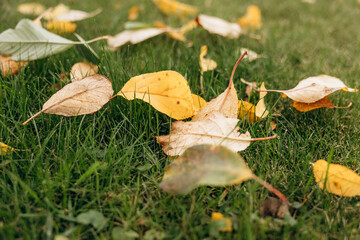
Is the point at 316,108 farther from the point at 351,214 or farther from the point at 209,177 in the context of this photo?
the point at 209,177

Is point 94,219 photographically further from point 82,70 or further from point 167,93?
point 82,70

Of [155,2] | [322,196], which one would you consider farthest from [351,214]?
[155,2]

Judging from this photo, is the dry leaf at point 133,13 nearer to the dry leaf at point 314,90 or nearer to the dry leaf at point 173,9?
the dry leaf at point 173,9

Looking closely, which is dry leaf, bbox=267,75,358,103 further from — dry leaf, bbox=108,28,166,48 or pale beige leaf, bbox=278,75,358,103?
dry leaf, bbox=108,28,166,48

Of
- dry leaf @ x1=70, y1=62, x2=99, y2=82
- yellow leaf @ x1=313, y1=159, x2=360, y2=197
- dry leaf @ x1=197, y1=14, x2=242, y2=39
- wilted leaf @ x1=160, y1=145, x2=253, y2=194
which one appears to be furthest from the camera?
dry leaf @ x1=197, y1=14, x2=242, y2=39

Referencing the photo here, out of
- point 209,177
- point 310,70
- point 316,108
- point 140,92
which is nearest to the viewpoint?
point 209,177

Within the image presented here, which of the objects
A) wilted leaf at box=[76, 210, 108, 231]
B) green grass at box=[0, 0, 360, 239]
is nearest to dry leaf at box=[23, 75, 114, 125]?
green grass at box=[0, 0, 360, 239]
